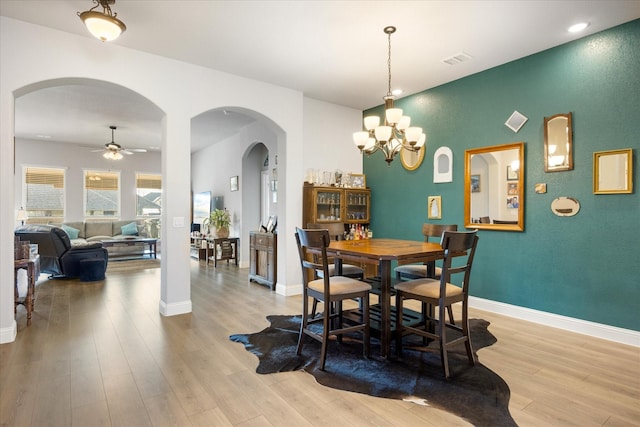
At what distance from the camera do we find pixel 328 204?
17.6ft

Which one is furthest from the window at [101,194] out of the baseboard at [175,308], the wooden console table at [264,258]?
the baseboard at [175,308]

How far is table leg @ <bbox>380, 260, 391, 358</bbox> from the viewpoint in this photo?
2707 mm

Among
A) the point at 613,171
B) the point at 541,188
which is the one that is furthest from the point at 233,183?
the point at 613,171

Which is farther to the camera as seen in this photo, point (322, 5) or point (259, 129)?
point (259, 129)

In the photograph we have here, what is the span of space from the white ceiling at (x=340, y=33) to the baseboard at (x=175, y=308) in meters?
2.46

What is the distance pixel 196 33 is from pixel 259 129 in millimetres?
3246

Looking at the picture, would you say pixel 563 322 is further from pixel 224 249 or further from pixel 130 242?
pixel 130 242

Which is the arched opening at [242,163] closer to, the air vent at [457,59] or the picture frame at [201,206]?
the picture frame at [201,206]

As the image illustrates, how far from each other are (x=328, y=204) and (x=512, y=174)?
254 cm

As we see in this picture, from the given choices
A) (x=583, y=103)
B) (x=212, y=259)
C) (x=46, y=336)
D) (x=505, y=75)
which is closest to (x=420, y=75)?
(x=505, y=75)

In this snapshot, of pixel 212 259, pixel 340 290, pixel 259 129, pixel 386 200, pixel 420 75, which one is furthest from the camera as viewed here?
pixel 212 259

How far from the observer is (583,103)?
3521 millimetres

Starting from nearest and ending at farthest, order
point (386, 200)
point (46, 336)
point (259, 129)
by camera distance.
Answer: point (46, 336)
point (386, 200)
point (259, 129)

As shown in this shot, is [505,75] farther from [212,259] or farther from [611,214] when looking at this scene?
[212,259]
